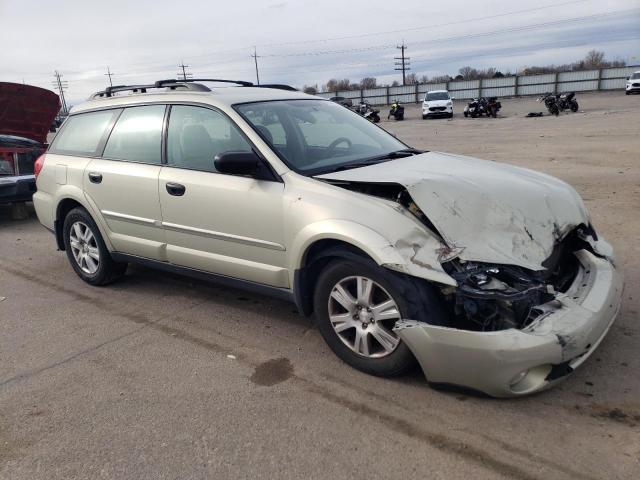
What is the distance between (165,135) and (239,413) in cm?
240

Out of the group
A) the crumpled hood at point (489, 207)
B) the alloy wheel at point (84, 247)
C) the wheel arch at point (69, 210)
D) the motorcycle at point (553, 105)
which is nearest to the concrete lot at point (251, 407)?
the alloy wheel at point (84, 247)

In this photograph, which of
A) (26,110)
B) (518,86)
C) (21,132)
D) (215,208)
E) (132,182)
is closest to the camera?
(215,208)

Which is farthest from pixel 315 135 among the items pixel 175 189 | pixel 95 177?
pixel 95 177

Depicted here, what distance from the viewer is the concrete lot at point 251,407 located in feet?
8.46

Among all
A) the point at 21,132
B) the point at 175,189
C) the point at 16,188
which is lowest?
the point at 16,188

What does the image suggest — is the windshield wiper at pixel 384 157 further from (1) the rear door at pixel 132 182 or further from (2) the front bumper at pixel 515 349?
(1) the rear door at pixel 132 182

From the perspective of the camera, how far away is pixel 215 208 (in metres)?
3.92

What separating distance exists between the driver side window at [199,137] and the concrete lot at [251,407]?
4.13ft

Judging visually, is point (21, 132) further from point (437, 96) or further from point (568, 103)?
point (437, 96)

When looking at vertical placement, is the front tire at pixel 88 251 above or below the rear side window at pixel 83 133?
below

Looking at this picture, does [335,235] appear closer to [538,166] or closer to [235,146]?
[235,146]

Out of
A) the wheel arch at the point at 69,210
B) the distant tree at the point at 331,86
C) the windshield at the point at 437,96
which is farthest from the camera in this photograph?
the distant tree at the point at 331,86

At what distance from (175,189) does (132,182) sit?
0.57 m

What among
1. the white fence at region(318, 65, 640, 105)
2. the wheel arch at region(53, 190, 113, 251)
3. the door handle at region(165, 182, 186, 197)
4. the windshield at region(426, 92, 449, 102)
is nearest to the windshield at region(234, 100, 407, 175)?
the door handle at region(165, 182, 186, 197)
